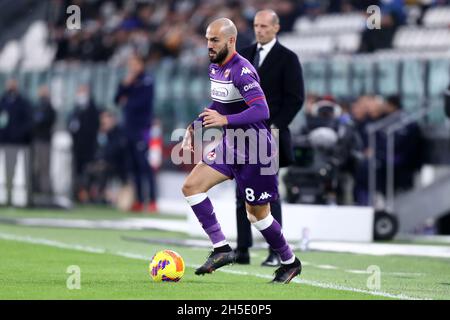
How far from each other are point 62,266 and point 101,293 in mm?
2457

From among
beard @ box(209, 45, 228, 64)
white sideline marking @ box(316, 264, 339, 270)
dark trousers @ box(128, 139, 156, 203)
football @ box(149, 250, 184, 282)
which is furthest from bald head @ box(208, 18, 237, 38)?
dark trousers @ box(128, 139, 156, 203)

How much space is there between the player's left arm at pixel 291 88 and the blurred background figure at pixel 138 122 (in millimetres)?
9539

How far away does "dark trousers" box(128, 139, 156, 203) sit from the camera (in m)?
21.7

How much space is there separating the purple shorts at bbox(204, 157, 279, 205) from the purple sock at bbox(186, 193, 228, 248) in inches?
11.3

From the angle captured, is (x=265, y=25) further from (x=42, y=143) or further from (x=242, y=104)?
(x=42, y=143)

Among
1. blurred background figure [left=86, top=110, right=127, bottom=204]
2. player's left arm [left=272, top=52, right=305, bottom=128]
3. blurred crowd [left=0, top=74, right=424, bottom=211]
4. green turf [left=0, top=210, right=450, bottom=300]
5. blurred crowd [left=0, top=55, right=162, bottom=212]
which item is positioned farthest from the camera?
blurred background figure [left=86, top=110, right=127, bottom=204]

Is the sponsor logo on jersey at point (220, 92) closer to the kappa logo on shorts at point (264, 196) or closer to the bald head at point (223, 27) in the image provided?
the bald head at point (223, 27)

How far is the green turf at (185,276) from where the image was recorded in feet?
30.1

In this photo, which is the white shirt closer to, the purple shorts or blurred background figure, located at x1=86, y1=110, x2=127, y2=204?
the purple shorts

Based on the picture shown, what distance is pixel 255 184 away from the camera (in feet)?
32.9

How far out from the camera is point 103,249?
13.6 metres

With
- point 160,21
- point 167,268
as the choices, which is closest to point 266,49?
point 167,268

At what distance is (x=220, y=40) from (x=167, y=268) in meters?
1.78
